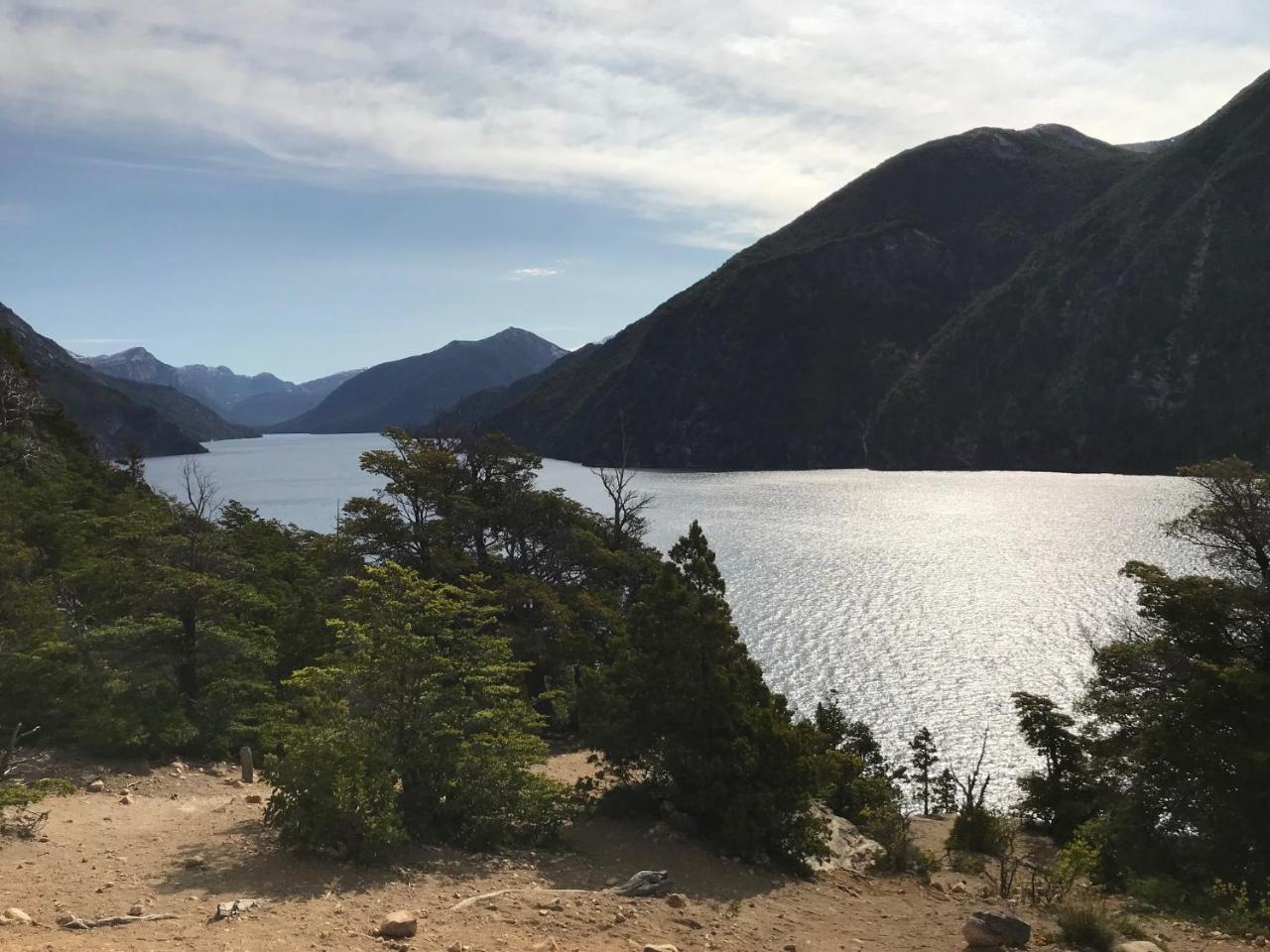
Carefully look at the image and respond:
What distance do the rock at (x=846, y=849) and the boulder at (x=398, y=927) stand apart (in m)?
9.04

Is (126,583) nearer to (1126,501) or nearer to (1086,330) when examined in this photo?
(1126,501)

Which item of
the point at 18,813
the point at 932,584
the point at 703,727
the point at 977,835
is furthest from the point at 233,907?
the point at 932,584

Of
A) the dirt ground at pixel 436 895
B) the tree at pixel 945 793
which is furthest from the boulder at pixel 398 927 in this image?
the tree at pixel 945 793

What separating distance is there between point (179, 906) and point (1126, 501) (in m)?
116

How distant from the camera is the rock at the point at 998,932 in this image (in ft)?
39.2

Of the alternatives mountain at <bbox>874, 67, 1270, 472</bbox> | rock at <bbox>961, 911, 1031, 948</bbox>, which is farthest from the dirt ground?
mountain at <bbox>874, 67, 1270, 472</bbox>

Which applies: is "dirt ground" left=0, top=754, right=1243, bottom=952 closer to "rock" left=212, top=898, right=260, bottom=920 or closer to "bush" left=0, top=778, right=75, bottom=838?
"rock" left=212, top=898, right=260, bottom=920

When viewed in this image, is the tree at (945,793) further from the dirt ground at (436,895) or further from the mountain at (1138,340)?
the mountain at (1138,340)

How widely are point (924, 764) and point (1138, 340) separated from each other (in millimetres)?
165079

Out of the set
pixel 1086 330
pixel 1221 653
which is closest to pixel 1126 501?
pixel 1086 330

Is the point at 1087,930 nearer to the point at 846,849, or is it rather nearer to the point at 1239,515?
the point at 846,849

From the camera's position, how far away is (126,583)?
24312mm

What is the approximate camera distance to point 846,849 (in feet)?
60.0

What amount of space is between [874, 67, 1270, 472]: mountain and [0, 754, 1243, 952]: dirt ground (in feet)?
512
